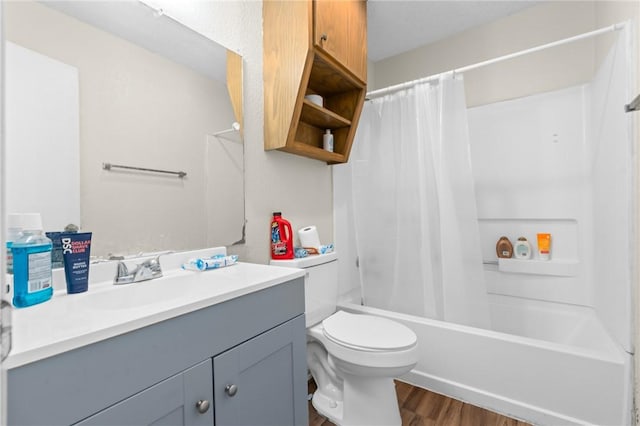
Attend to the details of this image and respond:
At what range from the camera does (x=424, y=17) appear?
2.14 meters

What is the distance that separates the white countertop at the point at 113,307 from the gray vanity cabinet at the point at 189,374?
0.02m

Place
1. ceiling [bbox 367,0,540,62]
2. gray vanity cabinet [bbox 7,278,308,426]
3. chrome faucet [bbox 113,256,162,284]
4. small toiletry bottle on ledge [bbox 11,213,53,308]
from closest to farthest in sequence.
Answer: gray vanity cabinet [bbox 7,278,308,426] < small toiletry bottle on ledge [bbox 11,213,53,308] < chrome faucet [bbox 113,256,162,284] < ceiling [bbox 367,0,540,62]

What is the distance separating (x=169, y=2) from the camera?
1.22m

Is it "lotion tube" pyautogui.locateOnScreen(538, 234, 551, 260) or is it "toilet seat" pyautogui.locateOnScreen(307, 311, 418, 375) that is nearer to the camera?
"toilet seat" pyautogui.locateOnScreen(307, 311, 418, 375)

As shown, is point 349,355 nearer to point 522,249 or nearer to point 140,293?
point 140,293

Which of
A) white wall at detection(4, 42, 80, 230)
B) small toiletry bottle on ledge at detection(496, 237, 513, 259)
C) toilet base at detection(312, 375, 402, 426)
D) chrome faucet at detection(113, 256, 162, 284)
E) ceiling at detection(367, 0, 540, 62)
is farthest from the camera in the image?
small toiletry bottle on ledge at detection(496, 237, 513, 259)

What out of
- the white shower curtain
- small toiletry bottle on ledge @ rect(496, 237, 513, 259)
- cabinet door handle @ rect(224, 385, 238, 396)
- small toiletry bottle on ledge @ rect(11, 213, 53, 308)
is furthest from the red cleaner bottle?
small toiletry bottle on ledge @ rect(496, 237, 513, 259)

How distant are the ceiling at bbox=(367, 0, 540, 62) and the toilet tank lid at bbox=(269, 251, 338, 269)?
171 centimetres

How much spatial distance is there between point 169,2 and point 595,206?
257 cm

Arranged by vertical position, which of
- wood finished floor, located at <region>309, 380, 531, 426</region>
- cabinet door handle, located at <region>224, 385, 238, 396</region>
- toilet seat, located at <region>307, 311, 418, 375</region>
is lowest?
wood finished floor, located at <region>309, 380, 531, 426</region>

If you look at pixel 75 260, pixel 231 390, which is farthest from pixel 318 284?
pixel 75 260

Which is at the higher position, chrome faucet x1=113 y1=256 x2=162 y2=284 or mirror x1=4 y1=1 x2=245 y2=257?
mirror x1=4 y1=1 x2=245 y2=257

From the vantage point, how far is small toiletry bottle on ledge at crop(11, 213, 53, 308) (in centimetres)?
73

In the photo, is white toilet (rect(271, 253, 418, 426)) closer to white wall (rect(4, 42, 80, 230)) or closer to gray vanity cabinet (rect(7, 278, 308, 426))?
gray vanity cabinet (rect(7, 278, 308, 426))
